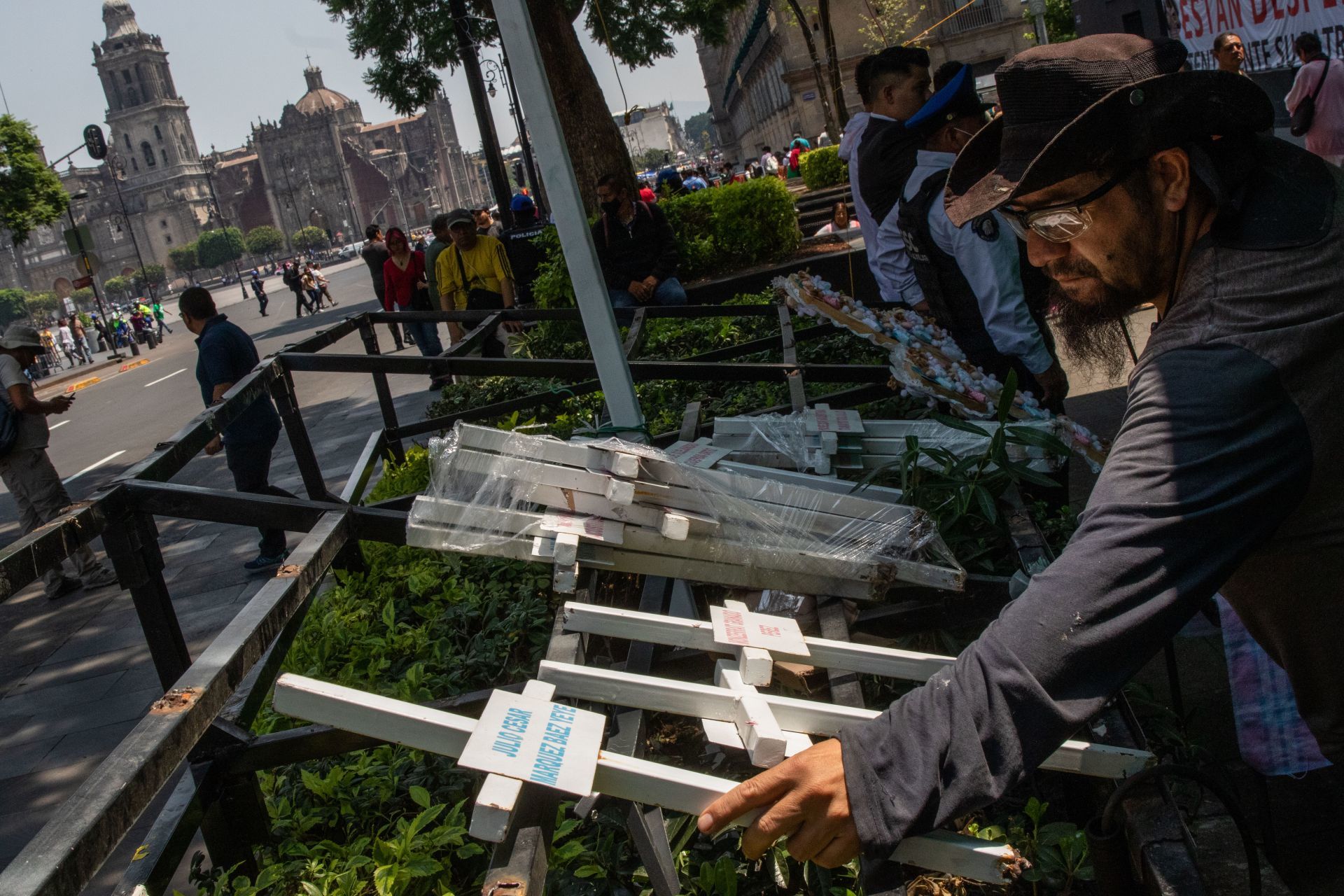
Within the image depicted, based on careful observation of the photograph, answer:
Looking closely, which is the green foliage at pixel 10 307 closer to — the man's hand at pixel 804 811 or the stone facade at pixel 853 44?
the stone facade at pixel 853 44

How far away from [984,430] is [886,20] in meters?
35.3

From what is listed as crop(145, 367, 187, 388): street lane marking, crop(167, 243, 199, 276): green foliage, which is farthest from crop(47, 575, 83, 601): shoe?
crop(167, 243, 199, 276): green foliage

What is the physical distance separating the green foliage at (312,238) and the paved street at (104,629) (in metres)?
112

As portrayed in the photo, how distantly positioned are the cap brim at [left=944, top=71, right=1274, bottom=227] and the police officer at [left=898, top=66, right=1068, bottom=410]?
2142 millimetres

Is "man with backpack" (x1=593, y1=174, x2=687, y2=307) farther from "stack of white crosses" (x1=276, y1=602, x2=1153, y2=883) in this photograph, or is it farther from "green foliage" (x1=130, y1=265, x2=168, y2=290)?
"green foliage" (x1=130, y1=265, x2=168, y2=290)

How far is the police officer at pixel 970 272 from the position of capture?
3.85 meters

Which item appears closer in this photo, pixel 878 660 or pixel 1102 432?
pixel 878 660

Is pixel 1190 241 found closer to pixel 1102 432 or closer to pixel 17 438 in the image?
pixel 1102 432

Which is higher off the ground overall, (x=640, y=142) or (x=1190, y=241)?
(x=640, y=142)

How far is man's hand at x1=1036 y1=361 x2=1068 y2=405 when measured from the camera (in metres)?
4.00

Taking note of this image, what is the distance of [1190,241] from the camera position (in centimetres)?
147

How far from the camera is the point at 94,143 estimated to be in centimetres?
3928

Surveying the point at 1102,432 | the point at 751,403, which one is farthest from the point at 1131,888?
the point at 1102,432

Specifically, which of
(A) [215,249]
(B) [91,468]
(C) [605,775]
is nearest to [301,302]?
(B) [91,468]
